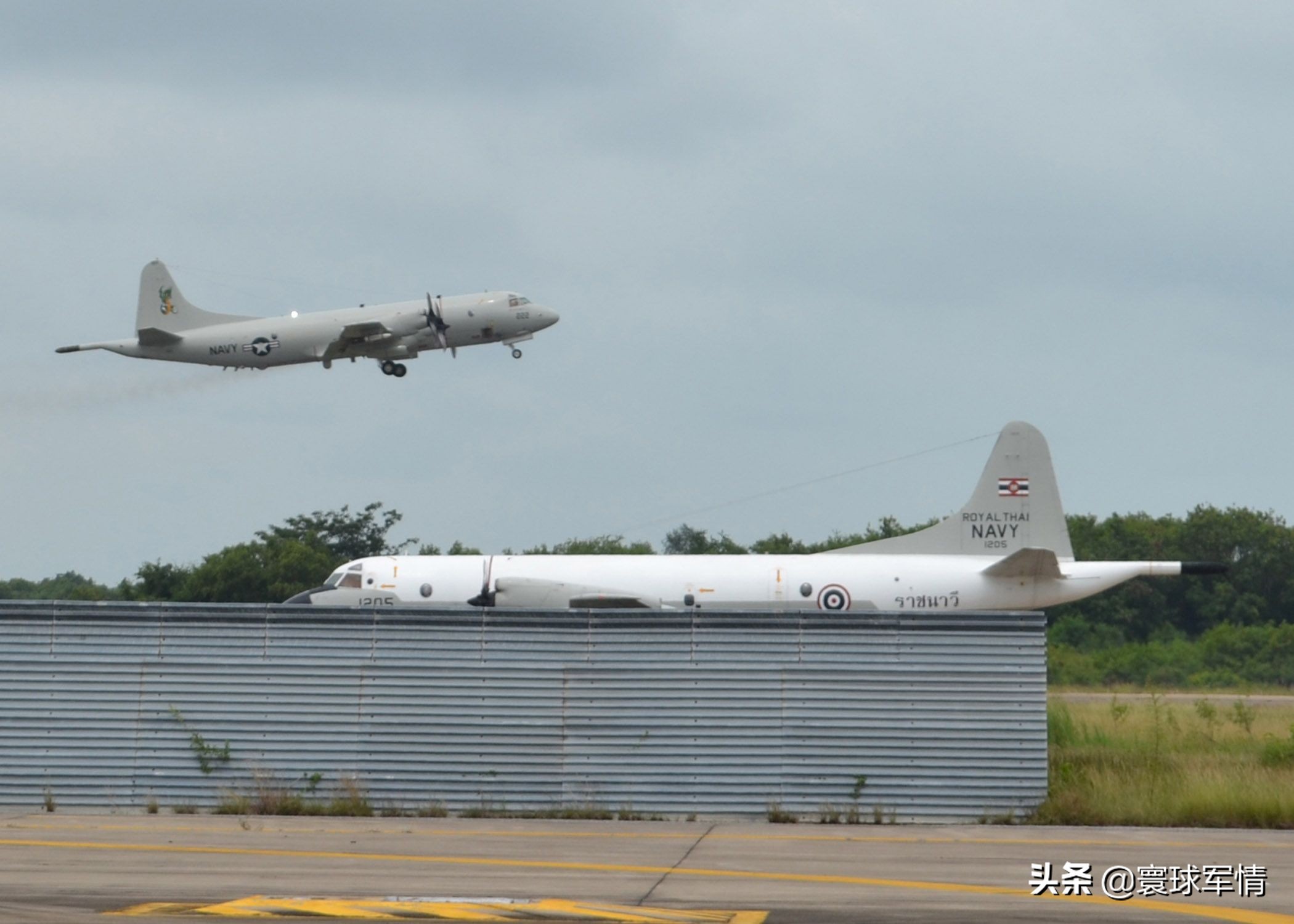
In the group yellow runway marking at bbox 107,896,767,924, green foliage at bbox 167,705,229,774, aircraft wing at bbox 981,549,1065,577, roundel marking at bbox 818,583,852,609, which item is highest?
aircraft wing at bbox 981,549,1065,577

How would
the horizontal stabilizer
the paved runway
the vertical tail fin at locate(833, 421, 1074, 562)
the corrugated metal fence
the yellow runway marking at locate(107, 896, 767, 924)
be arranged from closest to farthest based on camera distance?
1. the yellow runway marking at locate(107, 896, 767, 924)
2. the paved runway
3. the corrugated metal fence
4. the vertical tail fin at locate(833, 421, 1074, 562)
5. the horizontal stabilizer

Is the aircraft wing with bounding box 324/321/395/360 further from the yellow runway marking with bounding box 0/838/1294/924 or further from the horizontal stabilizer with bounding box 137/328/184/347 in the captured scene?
the yellow runway marking with bounding box 0/838/1294/924

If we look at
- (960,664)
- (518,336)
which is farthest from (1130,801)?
(518,336)

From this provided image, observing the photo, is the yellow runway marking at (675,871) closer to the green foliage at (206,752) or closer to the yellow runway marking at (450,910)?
the yellow runway marking at (450,910)

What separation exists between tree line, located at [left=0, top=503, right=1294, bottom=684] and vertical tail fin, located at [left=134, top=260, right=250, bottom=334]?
44.9 ft

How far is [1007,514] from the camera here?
3825 centimetres

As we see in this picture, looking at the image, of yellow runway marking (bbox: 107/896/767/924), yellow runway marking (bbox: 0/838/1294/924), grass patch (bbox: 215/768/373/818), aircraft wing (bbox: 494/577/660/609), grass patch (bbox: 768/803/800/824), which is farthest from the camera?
aircraft wing (bbox: 494/577/660/609)

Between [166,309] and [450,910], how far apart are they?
34599 mm

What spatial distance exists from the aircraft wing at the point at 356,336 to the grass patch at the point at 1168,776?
2207cm

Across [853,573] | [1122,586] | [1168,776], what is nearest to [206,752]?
[1168,776]

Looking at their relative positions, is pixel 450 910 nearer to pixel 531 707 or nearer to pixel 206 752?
pixel 531 707

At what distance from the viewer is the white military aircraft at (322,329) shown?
45.0 meters

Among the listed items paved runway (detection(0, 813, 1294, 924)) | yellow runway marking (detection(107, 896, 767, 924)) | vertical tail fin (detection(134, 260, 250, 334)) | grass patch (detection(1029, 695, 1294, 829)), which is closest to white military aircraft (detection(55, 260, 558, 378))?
vertical tail fin (detection(134, 260, 250, 334))

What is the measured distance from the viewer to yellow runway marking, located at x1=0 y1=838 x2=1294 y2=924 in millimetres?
14773
